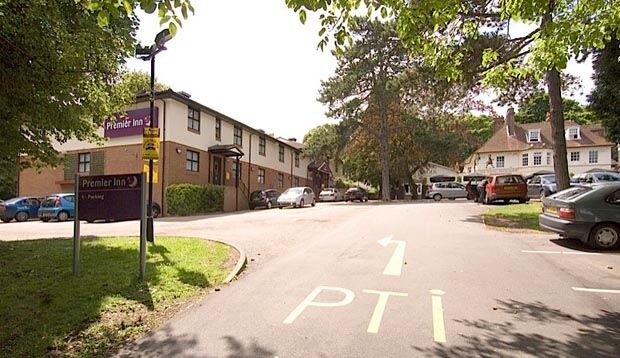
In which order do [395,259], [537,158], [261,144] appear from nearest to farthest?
[395,259], [261,144], [537,158]

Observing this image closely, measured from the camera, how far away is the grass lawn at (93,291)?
493 cm

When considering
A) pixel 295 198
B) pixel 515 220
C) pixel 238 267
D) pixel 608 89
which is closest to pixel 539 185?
pixel 608 89

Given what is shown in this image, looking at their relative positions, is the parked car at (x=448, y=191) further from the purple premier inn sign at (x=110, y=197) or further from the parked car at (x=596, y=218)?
the purple premier inn sign at (x=110, y=197)

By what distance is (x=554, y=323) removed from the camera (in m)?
4.98

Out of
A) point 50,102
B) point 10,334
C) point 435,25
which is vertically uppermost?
point 435,25

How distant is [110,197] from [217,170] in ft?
80.6

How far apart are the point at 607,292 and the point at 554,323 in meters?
1.99

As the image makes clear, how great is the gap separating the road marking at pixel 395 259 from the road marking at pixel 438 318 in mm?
1209

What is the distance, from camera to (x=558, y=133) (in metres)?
14.9

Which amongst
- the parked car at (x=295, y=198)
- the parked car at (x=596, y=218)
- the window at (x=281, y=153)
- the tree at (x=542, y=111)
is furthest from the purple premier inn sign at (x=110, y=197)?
the tree at (x=542, y=111)

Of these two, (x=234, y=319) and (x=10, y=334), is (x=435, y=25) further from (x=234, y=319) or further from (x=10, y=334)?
(x=10, y=334)

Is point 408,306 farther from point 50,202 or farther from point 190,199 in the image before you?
point 50,202

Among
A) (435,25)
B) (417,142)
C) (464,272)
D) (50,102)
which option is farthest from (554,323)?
(417,142)

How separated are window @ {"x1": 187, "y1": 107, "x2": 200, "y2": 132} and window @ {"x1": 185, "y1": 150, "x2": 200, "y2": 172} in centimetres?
160
